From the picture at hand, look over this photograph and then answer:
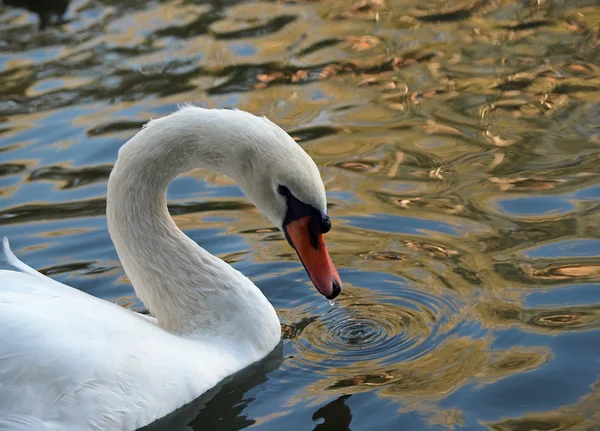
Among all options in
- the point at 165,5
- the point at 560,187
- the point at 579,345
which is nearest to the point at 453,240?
the point at 560,187

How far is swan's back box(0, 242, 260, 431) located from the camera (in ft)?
17.3

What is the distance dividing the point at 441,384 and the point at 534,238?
6.27 ft

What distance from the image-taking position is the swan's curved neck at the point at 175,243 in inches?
237

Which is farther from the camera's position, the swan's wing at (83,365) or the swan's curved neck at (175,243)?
the swan's curved neck at (175,243)

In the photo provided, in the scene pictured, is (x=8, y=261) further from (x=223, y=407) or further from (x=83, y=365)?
(x=223, y=407)

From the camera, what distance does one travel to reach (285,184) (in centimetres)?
580

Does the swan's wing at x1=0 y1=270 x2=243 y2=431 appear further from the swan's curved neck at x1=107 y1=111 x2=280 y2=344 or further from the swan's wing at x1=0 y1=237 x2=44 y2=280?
the swan's wing at x1=0 y1=237 x2=44 y2=280

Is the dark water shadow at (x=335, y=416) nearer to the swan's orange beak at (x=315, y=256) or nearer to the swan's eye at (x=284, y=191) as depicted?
the swan's orange beak at (x=315, y=256)

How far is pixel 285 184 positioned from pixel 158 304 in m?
1.05

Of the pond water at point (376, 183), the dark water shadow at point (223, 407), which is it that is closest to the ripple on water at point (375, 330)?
the pond water at point (376, 183)

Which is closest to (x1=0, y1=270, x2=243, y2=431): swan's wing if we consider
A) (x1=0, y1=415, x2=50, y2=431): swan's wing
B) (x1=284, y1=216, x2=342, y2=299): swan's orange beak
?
(x1=0, y1=415, x2=50, y2=431): swan's wing

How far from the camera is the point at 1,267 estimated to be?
6.55 m

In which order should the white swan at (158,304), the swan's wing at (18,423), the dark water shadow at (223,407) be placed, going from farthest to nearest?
the dark water shadow at (223,407)
the white swan at (158,304)
the swan's wing at (18,423)

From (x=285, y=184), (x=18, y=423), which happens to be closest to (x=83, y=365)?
(x=18, y=423)
